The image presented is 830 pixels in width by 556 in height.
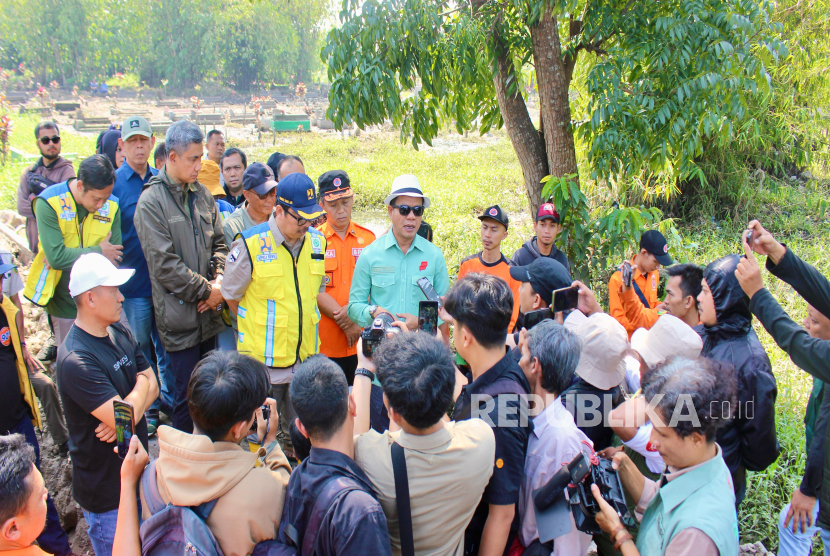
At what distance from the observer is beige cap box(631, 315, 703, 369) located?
2396mm

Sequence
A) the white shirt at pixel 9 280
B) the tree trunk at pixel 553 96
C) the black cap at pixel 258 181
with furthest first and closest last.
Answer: the tree trunk at pixel 553 96, the black cap at pixel 258 181, the white shirt at pixel 9 280

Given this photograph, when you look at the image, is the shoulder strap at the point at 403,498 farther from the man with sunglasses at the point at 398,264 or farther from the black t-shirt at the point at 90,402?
the man with sunglasses at the point at 398,264

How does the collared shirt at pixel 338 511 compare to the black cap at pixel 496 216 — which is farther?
the black cap at pixel 496 216

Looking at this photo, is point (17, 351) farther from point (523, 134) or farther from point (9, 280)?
point (523, 134)

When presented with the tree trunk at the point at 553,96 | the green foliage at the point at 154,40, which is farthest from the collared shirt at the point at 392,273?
the green foliage at the point at 154,40

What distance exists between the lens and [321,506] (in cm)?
158

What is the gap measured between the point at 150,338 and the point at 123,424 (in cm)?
212

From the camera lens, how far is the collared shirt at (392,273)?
3.36 metres

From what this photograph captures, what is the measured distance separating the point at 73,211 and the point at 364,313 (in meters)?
2.07

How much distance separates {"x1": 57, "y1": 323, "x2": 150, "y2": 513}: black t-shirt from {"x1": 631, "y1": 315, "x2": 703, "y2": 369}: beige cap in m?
2.47

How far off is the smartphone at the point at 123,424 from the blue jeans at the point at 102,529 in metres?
0.68

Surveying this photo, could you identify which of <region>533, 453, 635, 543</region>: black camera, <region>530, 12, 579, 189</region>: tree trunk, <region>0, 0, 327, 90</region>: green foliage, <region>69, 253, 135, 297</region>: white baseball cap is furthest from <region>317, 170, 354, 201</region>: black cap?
<region>0, 0, 327, 90</region>: green foliage

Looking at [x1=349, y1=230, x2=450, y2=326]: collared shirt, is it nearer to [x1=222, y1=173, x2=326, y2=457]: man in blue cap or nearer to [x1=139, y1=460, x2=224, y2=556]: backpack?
[x1=222, y1=173, x2=326, y2=457]: man in blue cap

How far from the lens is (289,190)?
2.96 metres
